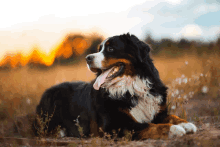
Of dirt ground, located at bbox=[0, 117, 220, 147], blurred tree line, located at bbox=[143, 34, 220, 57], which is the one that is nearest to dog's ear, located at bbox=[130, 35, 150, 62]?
dirt ground, located at bbox=[0, 117, 220, 147]

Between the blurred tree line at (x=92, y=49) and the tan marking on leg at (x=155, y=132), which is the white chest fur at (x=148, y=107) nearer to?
the tan marking on leg at (x=155, y=132)

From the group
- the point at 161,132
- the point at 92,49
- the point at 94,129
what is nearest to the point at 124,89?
the point at 94,129

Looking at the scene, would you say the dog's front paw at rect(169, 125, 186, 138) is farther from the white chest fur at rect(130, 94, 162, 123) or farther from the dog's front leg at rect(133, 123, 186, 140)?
the white chest fur at rect(130, 94, 162, 123)

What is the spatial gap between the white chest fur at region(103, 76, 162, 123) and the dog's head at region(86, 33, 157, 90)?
0.25 feet

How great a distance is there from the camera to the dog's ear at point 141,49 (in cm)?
347

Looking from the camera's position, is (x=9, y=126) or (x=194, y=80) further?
(x=194, y=80)

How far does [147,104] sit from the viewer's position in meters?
3.52

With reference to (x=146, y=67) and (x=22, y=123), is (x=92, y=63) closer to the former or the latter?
(x=146, y=67)

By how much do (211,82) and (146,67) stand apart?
392cm

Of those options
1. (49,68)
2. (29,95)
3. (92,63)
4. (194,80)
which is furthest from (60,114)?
(49,68)

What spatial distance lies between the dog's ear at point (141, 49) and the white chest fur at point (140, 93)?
36 centimetres

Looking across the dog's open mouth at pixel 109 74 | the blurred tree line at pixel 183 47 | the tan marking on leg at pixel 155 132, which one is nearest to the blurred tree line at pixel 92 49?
the blurred tree line at pixel 183 47

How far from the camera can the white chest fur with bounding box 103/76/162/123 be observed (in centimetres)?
347

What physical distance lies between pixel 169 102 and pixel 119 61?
1.58 metres
